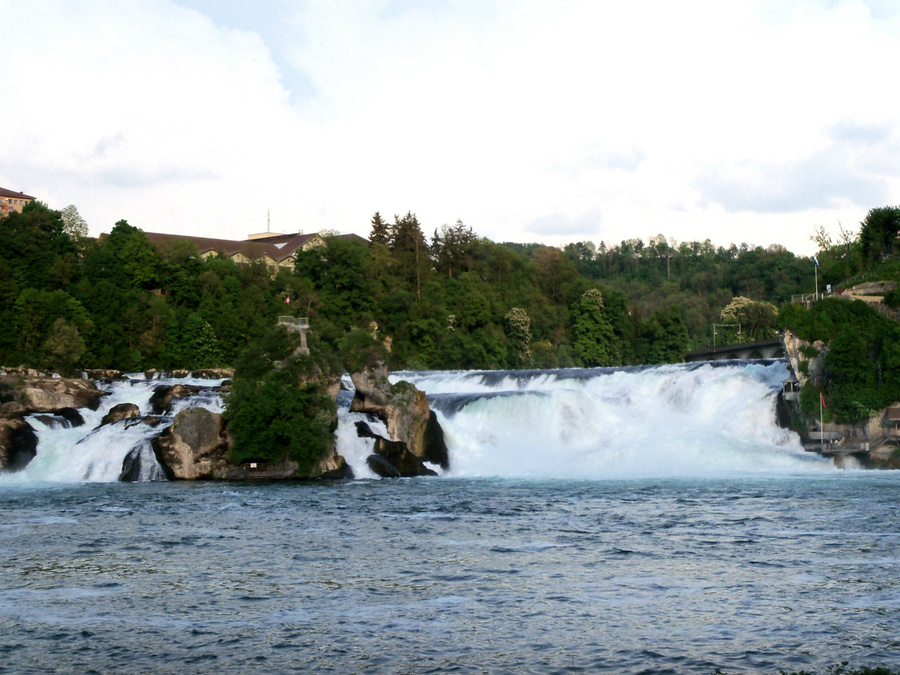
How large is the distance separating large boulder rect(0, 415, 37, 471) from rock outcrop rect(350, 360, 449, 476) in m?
13.3

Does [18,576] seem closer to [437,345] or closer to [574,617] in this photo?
[574,617]

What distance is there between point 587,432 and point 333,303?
39.2m

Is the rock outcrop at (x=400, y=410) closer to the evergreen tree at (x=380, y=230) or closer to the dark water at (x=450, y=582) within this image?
the dark water at (x=450, y=582)

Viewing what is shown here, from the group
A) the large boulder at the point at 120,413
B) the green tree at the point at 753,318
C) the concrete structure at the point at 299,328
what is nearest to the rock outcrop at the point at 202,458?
the large boulder at the point at 120,413

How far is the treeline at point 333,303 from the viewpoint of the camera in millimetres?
65812

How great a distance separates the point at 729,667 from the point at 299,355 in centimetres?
2840

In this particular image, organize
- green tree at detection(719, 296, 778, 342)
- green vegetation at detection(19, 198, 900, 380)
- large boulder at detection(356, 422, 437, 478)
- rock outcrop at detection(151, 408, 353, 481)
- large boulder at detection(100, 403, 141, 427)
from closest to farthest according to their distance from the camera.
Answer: rock outcrop at detection(151, 408, 353, 481) < large boulder at detection(356, 422, 437, 478) < large boulder at detection(100, 403, 141, 427) < green vegetation at detection(19, 198, 900, 380) < green tree at detection(719, 296, 778, 342)

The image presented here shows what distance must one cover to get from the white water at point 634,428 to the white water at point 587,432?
0.05 m

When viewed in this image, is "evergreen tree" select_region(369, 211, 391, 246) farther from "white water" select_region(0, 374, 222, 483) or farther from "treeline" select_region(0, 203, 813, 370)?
"white water" select_region(0, 374, 222, 483)

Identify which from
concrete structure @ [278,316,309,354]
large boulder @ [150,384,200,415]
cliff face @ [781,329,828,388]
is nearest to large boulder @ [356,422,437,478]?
concrete structure @ [278,316,309,354]

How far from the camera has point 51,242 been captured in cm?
6912

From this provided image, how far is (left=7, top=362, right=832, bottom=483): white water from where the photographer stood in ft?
128

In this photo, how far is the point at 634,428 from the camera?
45062 mm

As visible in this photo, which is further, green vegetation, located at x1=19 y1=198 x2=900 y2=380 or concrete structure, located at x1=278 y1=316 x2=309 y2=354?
green vegetation, located at x1=19 y1=198 x2=900 y2=380
